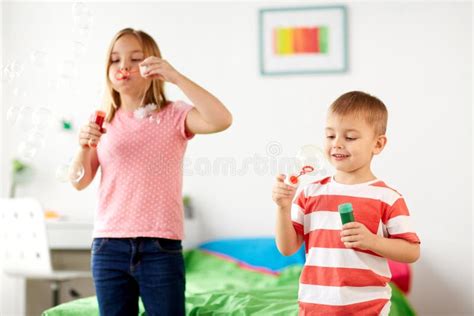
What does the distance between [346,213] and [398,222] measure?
0.15 m

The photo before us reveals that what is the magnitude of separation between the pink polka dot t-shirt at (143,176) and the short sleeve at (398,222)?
526 millimetres

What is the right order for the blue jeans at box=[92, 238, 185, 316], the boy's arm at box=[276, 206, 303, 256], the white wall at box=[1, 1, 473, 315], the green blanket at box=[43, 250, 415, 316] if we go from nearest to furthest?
the boy's arm at box=[276, 206, 303, 256], the blue jeans at box=[92, 238, 185, 316], the green blanket at box=[43, 250, 415, 316], the white wall at box=[1, 1, 473, 315]

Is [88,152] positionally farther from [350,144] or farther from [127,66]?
[350,144]

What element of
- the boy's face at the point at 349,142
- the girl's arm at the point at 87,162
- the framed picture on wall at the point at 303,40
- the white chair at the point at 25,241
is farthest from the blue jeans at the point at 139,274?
the framed picture on wall at the point at 303,40

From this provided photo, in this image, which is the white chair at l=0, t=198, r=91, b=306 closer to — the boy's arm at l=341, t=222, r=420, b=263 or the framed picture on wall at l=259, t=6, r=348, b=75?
the framed picture on wall at l=259, t=6, r=348, b=75

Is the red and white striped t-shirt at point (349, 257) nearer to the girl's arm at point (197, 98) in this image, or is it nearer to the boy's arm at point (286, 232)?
the boy's arm at point (286, 232)

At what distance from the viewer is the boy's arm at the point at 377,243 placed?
137cm

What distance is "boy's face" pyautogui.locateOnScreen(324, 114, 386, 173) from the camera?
1.47 metres

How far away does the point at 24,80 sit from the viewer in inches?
158

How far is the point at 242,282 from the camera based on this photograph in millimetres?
3129

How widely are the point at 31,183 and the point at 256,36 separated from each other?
1530 mm

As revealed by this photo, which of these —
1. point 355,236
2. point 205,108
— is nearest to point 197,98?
point 205,108

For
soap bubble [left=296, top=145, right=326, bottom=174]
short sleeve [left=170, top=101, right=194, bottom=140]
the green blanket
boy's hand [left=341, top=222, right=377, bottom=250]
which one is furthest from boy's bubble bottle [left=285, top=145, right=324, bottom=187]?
the green blanket

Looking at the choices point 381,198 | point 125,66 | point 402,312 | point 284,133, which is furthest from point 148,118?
point 284,133
